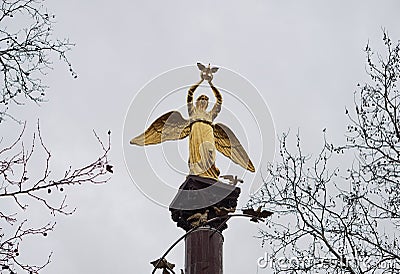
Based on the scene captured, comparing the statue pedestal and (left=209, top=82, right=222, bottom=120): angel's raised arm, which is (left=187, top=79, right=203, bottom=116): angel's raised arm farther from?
the statue pedestal

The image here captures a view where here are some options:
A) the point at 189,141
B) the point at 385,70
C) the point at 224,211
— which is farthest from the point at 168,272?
the point at 189,141

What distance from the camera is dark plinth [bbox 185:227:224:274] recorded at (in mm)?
10594

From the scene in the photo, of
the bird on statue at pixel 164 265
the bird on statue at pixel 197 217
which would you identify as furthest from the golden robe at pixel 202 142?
the bird on statue at pixel 164 265

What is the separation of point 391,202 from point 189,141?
4722 mm

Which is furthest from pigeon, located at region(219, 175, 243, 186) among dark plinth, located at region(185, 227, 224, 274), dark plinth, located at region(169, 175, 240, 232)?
dark plinth, located at region(185, 227, 224, 274)

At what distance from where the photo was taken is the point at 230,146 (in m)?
13.4

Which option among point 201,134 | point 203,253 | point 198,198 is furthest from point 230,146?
point 203,253

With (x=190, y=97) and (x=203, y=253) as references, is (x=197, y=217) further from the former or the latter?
(x=190, y=97)

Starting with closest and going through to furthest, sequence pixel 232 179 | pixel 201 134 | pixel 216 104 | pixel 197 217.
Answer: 1. pixel 197 217
2. pixel 232 179
3. pixel 201 134
4. pixel 216 104

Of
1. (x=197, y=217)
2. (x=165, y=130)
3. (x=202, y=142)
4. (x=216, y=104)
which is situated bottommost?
(x=197, y=217)

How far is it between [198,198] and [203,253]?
1016 mm

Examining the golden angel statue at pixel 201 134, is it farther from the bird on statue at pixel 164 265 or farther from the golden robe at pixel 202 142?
the bird on statue at pixel 164 265

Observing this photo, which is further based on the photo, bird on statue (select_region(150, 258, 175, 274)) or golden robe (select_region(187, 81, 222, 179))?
golden robe (select_region(187, 81, 222, 179))

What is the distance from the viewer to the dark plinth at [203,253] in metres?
10.6
